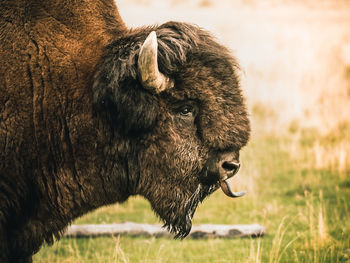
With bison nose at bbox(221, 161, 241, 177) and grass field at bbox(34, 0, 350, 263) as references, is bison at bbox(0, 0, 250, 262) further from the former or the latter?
grass field at bbox(34, 0, 350, 263)

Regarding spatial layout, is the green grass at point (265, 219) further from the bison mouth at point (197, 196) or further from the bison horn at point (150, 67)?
the bison horn at point (150, 67)

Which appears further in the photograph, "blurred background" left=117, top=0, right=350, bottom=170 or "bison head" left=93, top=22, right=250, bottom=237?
"blurred background" left=117, top=0, right=350, bottom=170

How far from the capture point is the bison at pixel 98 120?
3.78 m

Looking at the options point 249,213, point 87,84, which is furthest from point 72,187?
point 249,213

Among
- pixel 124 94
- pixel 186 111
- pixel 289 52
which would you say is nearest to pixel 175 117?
pixel 186 111

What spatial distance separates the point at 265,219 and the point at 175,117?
10.7 ft

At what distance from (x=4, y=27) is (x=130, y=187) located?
62.4 inches

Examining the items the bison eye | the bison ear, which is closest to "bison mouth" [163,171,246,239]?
the bison eye

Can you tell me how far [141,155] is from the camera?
3936 millimetres

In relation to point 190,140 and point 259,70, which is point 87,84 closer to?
point 190,140

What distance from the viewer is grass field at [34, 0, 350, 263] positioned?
219 inches

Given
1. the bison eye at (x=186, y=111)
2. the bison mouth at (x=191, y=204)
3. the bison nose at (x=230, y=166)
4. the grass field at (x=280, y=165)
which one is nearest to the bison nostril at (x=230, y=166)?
the bison nose at (x=230, y=166)

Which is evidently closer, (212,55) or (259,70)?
(212,55)

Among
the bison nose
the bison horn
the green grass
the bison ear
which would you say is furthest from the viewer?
the green grass
